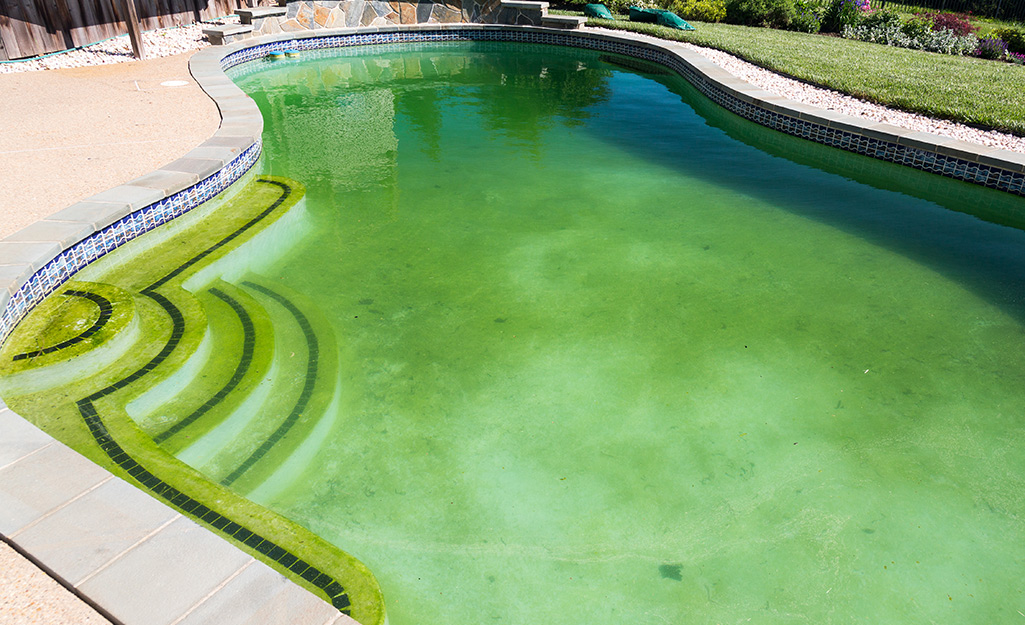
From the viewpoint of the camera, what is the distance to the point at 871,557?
127 inches

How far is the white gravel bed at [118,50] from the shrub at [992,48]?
53.6ft

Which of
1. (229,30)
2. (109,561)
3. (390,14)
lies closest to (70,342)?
(109,561)

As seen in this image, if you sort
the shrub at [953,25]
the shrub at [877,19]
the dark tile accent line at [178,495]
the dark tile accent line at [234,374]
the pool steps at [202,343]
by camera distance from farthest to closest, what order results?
1. the shrub at [877,19]
2. the shrub at [953,25]
3. the dark tile accent line at [234,374]
4. the pool steps at [202,343]
5. the dark tile accent line at [178,495]

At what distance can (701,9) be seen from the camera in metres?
17.3

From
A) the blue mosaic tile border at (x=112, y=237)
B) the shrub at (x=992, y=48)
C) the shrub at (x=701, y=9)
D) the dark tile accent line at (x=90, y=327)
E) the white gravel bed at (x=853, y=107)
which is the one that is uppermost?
the shrub at (x=701, y=9)

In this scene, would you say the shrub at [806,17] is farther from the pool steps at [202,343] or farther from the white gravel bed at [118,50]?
the pool steps at [202,343]

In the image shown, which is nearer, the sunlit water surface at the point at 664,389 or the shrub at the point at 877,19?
the sunlit water surface at the point at 664,389

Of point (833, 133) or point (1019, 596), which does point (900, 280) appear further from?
point (833, 133)

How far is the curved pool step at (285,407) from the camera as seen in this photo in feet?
11.8

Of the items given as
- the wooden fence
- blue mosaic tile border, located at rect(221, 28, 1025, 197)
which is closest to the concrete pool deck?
blue mosaic tile border, located at rect(221, 28, 1025, 197)

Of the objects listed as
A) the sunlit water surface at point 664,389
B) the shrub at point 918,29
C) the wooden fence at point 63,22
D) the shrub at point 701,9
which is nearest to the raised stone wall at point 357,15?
the wooden fence at point 63,22

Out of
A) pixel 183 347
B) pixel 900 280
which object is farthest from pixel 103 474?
pixel 900 280

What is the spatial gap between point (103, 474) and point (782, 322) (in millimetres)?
4551

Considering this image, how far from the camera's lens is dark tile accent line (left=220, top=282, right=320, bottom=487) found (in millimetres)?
3604
